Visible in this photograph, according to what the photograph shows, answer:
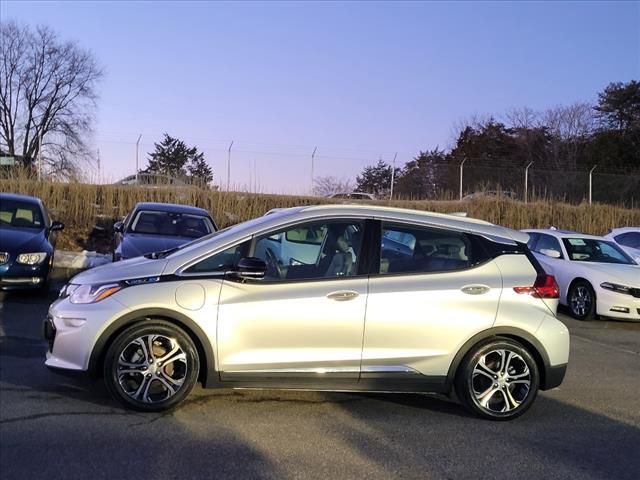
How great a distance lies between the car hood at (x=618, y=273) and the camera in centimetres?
1028

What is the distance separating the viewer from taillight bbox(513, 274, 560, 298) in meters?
5.13

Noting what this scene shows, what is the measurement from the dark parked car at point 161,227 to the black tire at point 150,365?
4789 millimetres

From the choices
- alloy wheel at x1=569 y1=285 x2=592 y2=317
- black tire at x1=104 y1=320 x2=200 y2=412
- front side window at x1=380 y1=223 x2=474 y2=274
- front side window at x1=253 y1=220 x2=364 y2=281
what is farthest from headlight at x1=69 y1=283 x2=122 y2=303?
alloy wheel at x1=569 y1=285 x2=592 y2=317

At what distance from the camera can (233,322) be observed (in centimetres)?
475

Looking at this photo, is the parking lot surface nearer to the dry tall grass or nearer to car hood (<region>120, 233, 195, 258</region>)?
car hood (<region>120, 233, 195, 258</region>)

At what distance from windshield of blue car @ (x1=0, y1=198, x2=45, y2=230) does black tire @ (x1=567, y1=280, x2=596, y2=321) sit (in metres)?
9.26

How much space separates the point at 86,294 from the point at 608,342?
288 inches

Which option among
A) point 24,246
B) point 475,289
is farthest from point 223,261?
point 24,246

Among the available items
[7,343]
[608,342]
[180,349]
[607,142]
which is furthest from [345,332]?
[607,142]

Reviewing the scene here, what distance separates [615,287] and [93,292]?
857cm

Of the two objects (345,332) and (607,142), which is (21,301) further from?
(607,142)

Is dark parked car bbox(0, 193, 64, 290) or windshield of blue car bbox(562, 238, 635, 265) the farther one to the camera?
windshield of blue car bbox(562, 238, 635, 265)

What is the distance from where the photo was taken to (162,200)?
1839 centimetres

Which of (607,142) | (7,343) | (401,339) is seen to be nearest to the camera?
(401,339)
